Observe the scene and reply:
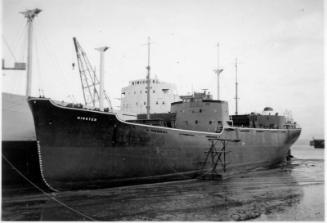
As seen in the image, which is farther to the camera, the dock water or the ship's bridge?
the ship's bridge

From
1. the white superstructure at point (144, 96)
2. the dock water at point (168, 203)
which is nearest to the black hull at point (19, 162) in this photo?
the dock water at point (168, 203)

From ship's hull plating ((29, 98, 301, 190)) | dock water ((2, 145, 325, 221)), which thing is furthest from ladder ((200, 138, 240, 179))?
dock water ((2, 145, 325, 221))

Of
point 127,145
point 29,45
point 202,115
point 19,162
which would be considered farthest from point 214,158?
point 29,45

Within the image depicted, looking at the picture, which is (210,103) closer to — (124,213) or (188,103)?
(188,103)

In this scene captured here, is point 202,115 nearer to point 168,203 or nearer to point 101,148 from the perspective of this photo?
point 101,148

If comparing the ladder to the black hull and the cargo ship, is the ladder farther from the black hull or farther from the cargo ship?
the black hull

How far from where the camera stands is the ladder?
60.0 feet

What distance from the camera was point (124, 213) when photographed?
10.0 meters

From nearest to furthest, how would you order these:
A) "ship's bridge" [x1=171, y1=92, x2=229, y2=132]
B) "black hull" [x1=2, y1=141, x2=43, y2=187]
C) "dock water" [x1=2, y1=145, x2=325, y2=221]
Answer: "dock water" [x1=2, y1=145, x2=325, y2=221]
"black hull" [x1=2, y1=141, x2=43, y2=187]
"ship's bridge" [x1=171, y1=92, x2=229, y2=132]

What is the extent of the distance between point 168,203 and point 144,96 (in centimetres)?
2081

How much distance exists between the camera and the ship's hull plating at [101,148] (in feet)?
41.6

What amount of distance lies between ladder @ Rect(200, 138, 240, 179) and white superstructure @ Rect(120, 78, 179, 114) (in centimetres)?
1306

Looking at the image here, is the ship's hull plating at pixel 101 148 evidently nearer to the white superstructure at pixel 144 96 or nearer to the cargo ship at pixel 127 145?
the cargo ship at pixel 127 145

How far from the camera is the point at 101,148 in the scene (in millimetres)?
13586
